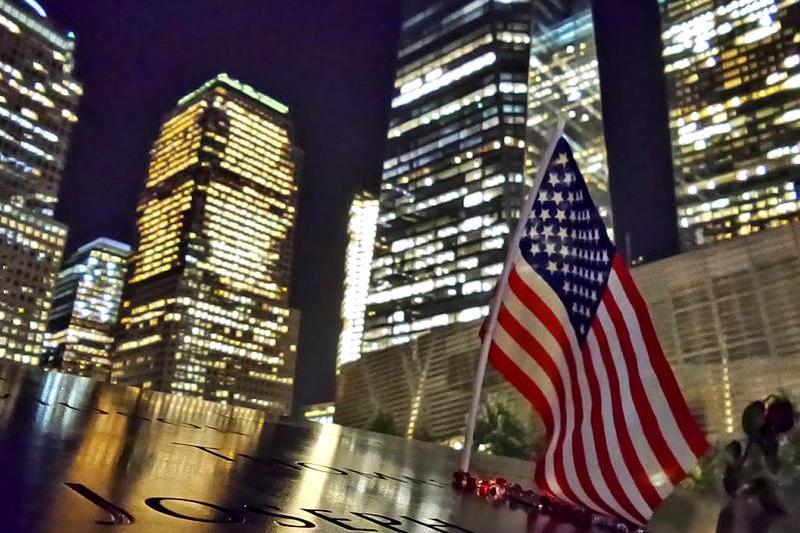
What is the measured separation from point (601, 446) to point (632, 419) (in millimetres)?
514

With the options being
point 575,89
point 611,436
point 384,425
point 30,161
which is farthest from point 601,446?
point 30,161

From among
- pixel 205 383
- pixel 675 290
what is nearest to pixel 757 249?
pixel 675 290

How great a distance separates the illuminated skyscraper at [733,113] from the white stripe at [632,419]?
120 m

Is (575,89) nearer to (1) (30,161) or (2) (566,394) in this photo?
(1) (30,161)

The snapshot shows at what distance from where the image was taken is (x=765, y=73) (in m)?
125

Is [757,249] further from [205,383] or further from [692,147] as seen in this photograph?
[205,383]

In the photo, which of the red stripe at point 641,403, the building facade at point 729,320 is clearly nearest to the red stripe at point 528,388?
the red stripe at point 641,403

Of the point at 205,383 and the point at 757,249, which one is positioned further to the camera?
the point at 205,383

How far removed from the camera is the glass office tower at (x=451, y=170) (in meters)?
133

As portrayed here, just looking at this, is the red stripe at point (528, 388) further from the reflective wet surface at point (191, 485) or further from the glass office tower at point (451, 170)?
the glass office tower at point (451, 170)

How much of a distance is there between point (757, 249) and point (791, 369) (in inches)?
273

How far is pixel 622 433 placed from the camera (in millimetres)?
8375

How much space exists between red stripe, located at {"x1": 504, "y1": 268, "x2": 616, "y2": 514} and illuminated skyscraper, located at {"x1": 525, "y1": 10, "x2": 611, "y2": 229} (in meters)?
132

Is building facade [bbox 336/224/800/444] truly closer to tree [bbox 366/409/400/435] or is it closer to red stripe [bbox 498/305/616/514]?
tree [bbox 366/409/400/435]
